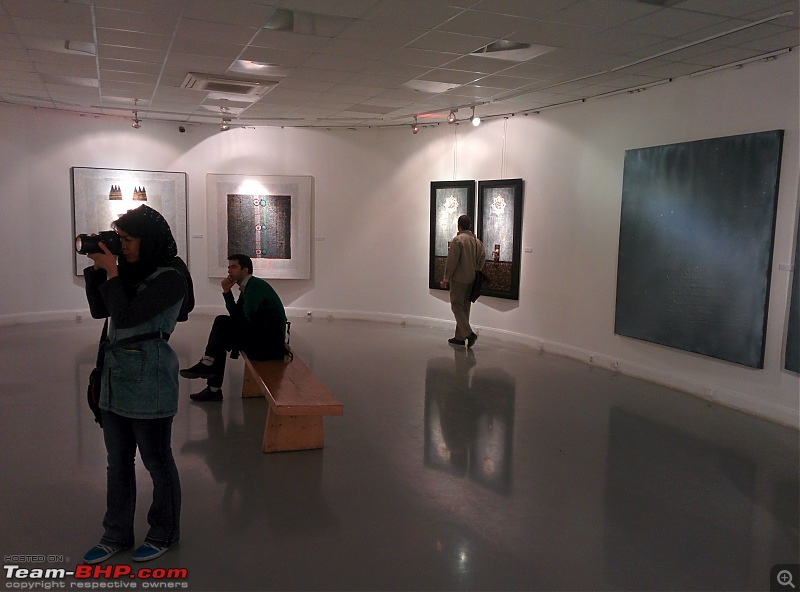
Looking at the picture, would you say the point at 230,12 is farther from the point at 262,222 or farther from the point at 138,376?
the point at 262,222

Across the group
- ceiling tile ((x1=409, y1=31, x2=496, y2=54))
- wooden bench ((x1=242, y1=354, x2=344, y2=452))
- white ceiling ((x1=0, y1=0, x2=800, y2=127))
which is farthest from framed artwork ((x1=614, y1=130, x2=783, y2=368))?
wooden bench ((x1=242, y1=354, x2=344, y2=452))

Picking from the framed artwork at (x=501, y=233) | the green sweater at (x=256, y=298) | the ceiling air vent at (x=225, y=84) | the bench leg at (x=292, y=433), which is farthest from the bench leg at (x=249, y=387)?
the framed artwork at (x=501, y=233)

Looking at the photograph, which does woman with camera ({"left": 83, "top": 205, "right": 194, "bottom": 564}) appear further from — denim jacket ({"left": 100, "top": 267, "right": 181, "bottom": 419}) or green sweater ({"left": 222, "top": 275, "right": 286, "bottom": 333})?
green sweater ({"left": 222, "top": 275, "right": 286, "bottom": 333})

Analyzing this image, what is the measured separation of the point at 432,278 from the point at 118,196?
18.4 ft

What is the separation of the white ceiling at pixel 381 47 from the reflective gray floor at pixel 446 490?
3.44 m

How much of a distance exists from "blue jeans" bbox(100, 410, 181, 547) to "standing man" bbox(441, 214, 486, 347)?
21.2ft

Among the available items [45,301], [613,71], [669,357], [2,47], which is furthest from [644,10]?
[45,301]

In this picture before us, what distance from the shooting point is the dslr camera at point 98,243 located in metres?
3.01

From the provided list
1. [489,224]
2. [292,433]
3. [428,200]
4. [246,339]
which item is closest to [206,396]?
Result: [246,339]

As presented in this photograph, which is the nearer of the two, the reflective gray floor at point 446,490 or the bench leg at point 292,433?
the reflective gray floor at point 446,490

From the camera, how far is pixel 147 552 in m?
3.25

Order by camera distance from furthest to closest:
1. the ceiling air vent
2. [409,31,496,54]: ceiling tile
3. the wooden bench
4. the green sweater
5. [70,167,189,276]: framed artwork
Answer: [70,167,189,276]: framed artwork, the ceiling air vent, [409,31,496,54]: ceiling tile, the green sweater, the wooden bench

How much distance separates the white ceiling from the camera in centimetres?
514

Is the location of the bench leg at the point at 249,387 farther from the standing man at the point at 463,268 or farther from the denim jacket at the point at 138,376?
the standing man at the point at 463,268
